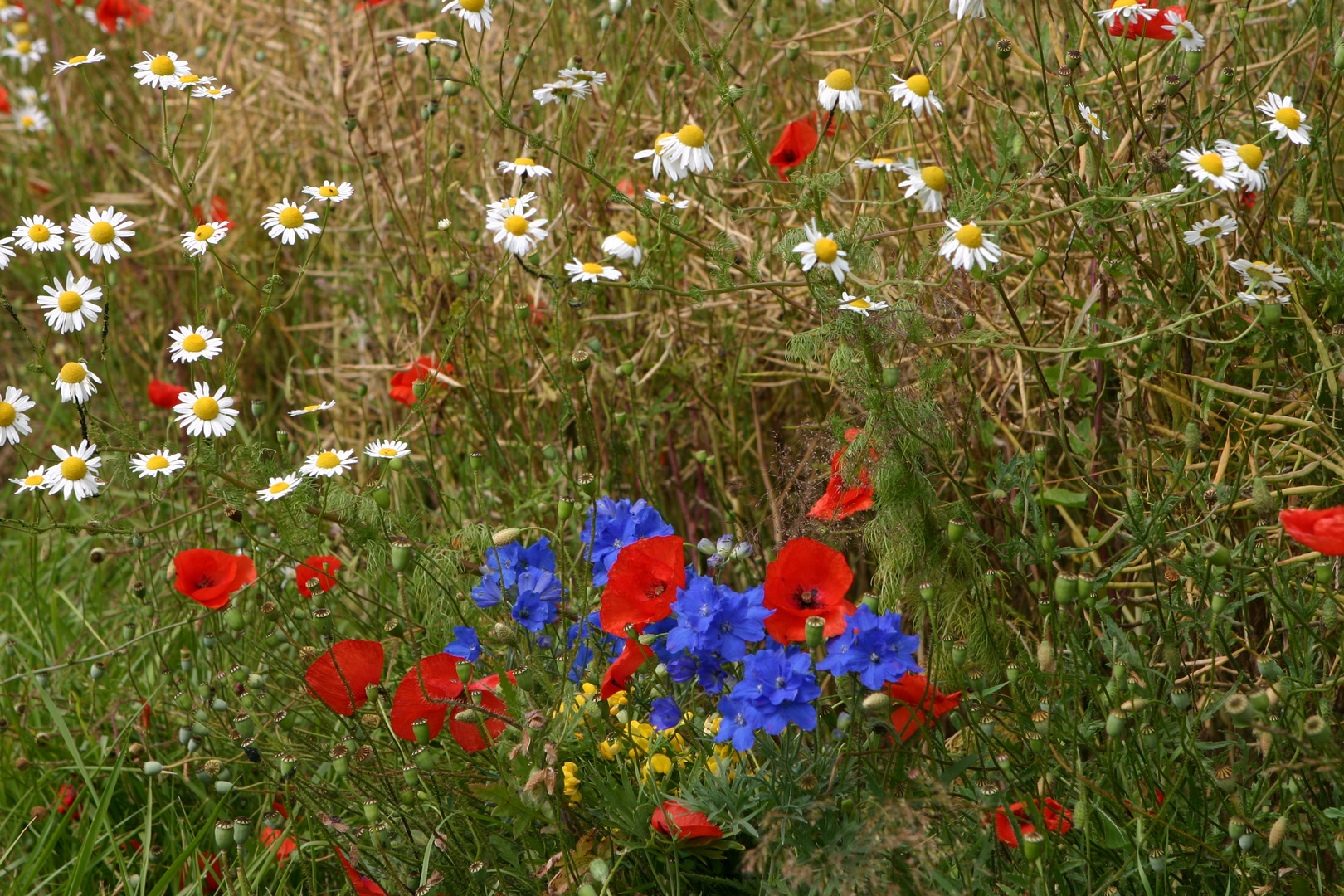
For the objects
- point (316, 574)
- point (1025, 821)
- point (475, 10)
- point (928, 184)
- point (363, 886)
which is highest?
point (475, 10)

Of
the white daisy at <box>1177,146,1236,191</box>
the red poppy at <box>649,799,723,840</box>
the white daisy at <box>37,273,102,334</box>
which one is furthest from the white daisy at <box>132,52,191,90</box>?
the white daisy at <box>1177,146,1236,191</box>

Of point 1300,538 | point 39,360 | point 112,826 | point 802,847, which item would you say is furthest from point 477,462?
point 1300,538

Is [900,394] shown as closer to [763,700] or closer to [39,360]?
[763,700]

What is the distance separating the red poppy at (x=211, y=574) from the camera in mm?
1608

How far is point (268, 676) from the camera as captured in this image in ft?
6.34

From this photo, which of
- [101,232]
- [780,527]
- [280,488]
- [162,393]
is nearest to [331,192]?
[101,232]

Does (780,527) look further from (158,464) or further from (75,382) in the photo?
(75,382)

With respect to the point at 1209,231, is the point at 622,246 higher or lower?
lower

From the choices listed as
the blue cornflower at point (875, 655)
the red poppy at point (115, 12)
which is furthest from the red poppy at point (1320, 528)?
the red poppy at point (115, 12)

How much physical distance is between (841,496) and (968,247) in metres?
0.37

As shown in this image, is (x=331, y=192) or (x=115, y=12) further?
(x=115, y=12)

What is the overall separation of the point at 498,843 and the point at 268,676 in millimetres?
705

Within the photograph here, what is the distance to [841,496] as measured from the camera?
159cm

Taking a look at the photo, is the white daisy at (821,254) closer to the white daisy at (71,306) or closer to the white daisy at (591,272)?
the white daisy at (591,272)
